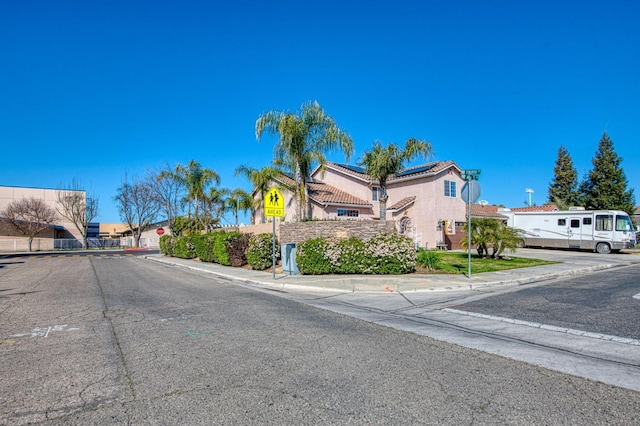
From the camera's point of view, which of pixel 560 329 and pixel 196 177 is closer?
pixel 560 329

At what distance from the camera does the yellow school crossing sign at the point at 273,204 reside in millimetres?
13906

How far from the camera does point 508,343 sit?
574 cm

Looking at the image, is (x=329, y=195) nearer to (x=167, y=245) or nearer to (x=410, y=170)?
(x=410, y=170)

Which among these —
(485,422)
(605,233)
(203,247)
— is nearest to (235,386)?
(485,422)

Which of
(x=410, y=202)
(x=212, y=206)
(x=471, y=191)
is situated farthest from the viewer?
(x=212, y=206)

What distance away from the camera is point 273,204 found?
14062mm

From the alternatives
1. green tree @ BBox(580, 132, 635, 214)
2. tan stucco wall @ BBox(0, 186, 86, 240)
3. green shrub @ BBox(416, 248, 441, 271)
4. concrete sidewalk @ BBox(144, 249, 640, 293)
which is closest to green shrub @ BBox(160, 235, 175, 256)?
concrete sidewalk @ BBox(144, 249, 640, 293)

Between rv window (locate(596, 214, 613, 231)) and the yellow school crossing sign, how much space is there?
22215 millimetres

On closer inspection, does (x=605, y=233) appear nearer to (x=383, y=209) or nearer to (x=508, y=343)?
(x=383, y=209)

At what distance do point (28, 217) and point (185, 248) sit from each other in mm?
42969

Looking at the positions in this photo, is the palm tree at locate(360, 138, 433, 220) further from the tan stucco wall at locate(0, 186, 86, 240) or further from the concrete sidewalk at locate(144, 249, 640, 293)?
the tan stucco wall at locate(0, 186, 86, 240)

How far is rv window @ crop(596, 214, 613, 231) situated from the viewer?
24.6 m

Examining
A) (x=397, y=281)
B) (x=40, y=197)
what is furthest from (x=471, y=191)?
(x=40, y=197)

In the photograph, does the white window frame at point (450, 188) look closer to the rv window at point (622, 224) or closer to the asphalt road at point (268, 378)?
the rv window at point (622, 224)
